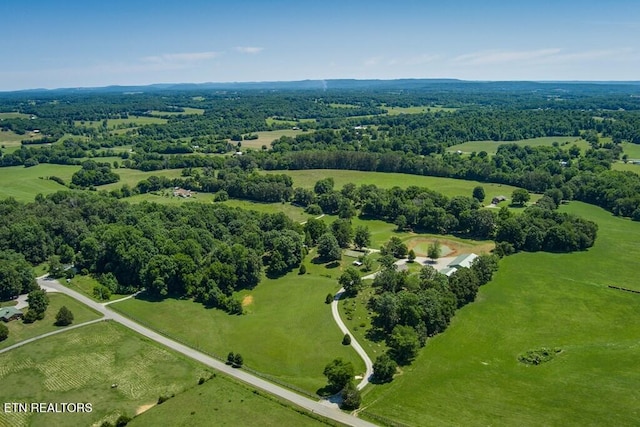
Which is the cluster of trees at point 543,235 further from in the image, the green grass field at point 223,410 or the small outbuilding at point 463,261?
the green grass field at point 223,410

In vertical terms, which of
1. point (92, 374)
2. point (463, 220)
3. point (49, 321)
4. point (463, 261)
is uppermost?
point (463, 220)

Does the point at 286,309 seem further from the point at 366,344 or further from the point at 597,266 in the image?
the point at 597,266

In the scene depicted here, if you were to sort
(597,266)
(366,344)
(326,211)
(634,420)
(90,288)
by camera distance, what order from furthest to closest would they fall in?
(326,211)
(597,266)
(90,288)
(366,344)
(634,420)

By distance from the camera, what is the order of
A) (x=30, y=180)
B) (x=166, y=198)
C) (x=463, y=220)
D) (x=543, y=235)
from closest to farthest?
(x=543, y=235) < (x=463, y=220) < (x=166, y=198) < (x=30, y=180)

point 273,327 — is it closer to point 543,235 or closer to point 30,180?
point 543,235

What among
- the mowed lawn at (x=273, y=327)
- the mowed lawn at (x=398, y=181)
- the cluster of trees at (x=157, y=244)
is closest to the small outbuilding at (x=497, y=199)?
the mowed lawn at (x=398, y=181)

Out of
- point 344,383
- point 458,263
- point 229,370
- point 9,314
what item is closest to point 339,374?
point 344,383

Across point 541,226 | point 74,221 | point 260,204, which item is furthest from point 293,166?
point 541,226
